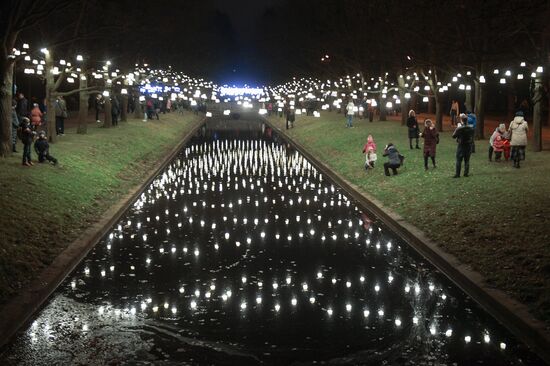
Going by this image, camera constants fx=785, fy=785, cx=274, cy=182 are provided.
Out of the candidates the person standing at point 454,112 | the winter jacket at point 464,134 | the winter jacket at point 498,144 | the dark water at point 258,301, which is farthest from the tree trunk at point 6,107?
the person standing at point 454,112

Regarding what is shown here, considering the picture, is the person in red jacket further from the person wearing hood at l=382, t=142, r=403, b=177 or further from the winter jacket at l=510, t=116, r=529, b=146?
the person wearing hood at l=382, t=142, r=403, b=177

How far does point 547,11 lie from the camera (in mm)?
28062

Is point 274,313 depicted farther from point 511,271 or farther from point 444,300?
point 511,271

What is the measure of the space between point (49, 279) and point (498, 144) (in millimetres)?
18894

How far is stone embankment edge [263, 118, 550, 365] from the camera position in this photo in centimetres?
916

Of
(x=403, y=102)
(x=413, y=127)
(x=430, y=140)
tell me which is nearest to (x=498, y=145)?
(x=430, y=140)

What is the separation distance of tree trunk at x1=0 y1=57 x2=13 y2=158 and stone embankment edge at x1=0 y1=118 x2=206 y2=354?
19.8ft

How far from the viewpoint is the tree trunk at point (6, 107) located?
950 inches

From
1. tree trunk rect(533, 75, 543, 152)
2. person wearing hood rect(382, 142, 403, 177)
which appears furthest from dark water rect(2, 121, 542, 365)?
tree trunk rect(533, 75, 543, 152)

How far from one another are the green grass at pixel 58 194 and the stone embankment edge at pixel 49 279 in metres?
0.18

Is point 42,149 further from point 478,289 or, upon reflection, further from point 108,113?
point 108,113

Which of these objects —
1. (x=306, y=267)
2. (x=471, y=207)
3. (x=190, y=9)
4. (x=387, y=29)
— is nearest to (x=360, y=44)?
(x=387, y=29)

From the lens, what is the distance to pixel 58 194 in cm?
1862

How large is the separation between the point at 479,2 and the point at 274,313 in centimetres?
2480
